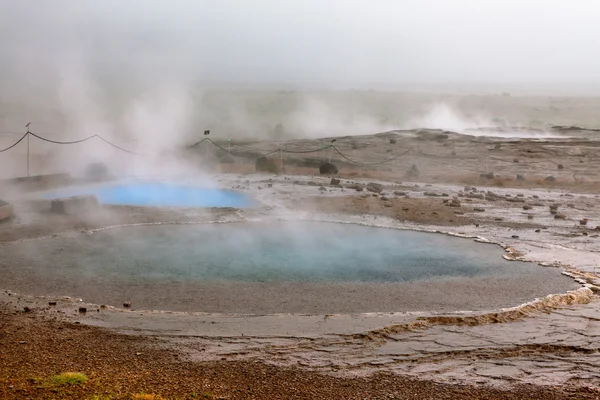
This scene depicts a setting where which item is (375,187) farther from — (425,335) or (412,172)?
(425,335)

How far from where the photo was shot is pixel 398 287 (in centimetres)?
770

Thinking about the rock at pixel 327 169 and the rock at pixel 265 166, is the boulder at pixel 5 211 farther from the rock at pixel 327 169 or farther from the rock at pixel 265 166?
the rock at pixel 327 169

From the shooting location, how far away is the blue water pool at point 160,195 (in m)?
14.2

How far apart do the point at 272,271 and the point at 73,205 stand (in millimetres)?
5637

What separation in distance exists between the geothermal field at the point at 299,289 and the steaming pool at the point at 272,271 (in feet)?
0.12

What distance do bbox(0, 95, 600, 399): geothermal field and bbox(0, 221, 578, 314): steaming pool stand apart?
4 centimetres

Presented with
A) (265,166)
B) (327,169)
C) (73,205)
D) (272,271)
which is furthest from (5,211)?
(327,169)

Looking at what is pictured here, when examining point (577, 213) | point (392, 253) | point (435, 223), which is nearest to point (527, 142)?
point (577, 213)

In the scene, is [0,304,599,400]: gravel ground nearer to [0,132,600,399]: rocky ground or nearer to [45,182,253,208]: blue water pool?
[0,132,600,399]: rocky ground

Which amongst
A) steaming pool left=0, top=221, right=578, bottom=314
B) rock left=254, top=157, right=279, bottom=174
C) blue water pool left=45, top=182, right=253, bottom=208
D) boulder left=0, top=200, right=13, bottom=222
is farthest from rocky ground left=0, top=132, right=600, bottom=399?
rock left=254, top=157, right=279, bottom=174

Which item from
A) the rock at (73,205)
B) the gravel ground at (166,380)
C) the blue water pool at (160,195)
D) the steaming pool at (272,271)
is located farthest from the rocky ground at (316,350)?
the blue water pool at (160,195)

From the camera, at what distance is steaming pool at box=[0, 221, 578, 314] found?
23.1ft

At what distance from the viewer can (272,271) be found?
27.3 feet

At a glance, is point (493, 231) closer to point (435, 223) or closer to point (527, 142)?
point (435, 223)
